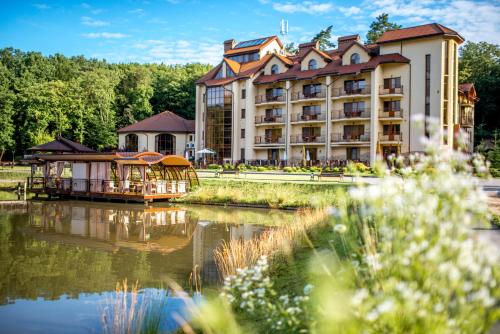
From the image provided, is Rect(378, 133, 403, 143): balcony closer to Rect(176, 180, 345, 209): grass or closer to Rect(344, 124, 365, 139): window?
Rect(344, 124, 365, 139): window

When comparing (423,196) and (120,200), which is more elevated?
(423,196)

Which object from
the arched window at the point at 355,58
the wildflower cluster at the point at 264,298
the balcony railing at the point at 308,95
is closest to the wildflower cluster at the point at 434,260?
the wildflower cluster at the point at 264,298

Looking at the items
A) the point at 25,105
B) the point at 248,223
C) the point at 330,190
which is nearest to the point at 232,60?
the point at 25,105

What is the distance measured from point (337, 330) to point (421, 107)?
39510mm

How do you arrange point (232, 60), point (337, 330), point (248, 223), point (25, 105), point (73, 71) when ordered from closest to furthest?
point (337, 330) → point (248, 223) → point (232, 60) → point (25, 105) → point (73, 71)

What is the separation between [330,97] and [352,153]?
582 centimetres

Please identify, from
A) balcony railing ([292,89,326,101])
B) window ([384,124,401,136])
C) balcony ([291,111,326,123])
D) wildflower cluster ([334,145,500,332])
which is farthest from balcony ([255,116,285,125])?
wildflower cluster ([334,145,500,332])

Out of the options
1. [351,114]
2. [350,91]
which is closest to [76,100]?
[350,91]

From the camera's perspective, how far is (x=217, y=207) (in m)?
26.6

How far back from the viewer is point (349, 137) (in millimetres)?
43094

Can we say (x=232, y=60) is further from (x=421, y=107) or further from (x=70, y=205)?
(x=70, y=205)

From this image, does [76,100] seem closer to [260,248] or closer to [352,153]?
[352,153]

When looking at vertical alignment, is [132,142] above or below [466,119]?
below

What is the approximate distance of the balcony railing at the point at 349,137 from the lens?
42281 millimetres
